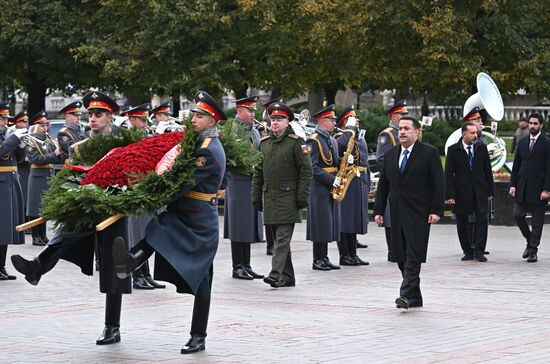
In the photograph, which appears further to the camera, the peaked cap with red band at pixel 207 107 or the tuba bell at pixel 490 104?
the tuba bell at pixel 490 104

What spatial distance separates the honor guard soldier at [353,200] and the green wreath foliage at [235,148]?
20.3ft

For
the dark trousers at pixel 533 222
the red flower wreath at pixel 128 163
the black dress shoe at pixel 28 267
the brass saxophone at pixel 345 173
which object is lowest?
the dark trousers at pixel 533 222

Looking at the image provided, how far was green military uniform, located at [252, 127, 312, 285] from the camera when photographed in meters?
14.4

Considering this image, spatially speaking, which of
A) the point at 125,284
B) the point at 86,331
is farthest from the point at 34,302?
the point at 125,284

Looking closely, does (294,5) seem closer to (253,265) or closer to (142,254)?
(253,265)

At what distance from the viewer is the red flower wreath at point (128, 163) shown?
1000 centimetres

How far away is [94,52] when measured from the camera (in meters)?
36.5

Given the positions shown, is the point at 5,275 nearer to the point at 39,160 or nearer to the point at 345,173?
the point at 39,160

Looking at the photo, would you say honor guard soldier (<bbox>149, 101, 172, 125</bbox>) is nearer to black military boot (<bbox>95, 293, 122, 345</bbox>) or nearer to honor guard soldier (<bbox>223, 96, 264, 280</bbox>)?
honor guard soldier (<bbox>223, 96, 264, 280</bbox>)

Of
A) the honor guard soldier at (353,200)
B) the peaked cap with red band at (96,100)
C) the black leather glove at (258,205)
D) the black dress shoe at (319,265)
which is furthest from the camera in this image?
the honor guard soldier at (353,200)

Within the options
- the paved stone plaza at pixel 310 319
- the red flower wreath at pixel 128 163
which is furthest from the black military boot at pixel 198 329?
A: the red flower wreath at pixel 128 163

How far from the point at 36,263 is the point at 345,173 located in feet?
24.6

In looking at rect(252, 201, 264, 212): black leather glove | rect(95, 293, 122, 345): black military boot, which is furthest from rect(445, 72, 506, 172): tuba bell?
rect(95, 293, 122, 345): black military boot

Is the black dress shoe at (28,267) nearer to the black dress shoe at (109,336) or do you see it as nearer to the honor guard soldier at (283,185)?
the black dress shoe at (109,336)
